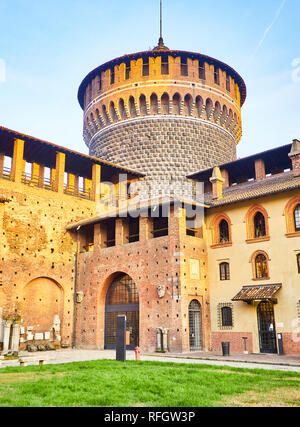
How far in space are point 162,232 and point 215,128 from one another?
37.7 feet

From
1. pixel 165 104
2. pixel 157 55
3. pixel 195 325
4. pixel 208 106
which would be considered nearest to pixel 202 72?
pixel 208 106

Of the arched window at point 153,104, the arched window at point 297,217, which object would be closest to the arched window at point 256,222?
the arched window at point 297,217

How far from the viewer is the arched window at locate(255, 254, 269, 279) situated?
20719mm

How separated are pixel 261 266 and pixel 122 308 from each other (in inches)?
316

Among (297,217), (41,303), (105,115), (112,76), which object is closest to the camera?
(297,217)

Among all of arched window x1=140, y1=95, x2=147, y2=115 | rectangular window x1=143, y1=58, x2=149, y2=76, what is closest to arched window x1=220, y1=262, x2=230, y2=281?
arched window x1=140, y1=95, x2=147, y2=115

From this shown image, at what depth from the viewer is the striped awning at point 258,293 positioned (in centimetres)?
1934

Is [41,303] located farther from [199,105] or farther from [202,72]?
[202,72]

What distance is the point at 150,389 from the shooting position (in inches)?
349

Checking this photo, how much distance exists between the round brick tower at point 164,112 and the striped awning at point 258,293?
1178 cm

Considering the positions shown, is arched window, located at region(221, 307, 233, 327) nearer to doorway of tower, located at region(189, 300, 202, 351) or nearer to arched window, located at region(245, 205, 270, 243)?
doorway of tower, located at region(189, 300, 202, 351)

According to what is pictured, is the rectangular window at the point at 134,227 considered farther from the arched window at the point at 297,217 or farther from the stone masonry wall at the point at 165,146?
the arched window at the point at 297,217

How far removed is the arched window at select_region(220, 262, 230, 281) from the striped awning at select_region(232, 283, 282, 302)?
136 centimetres
